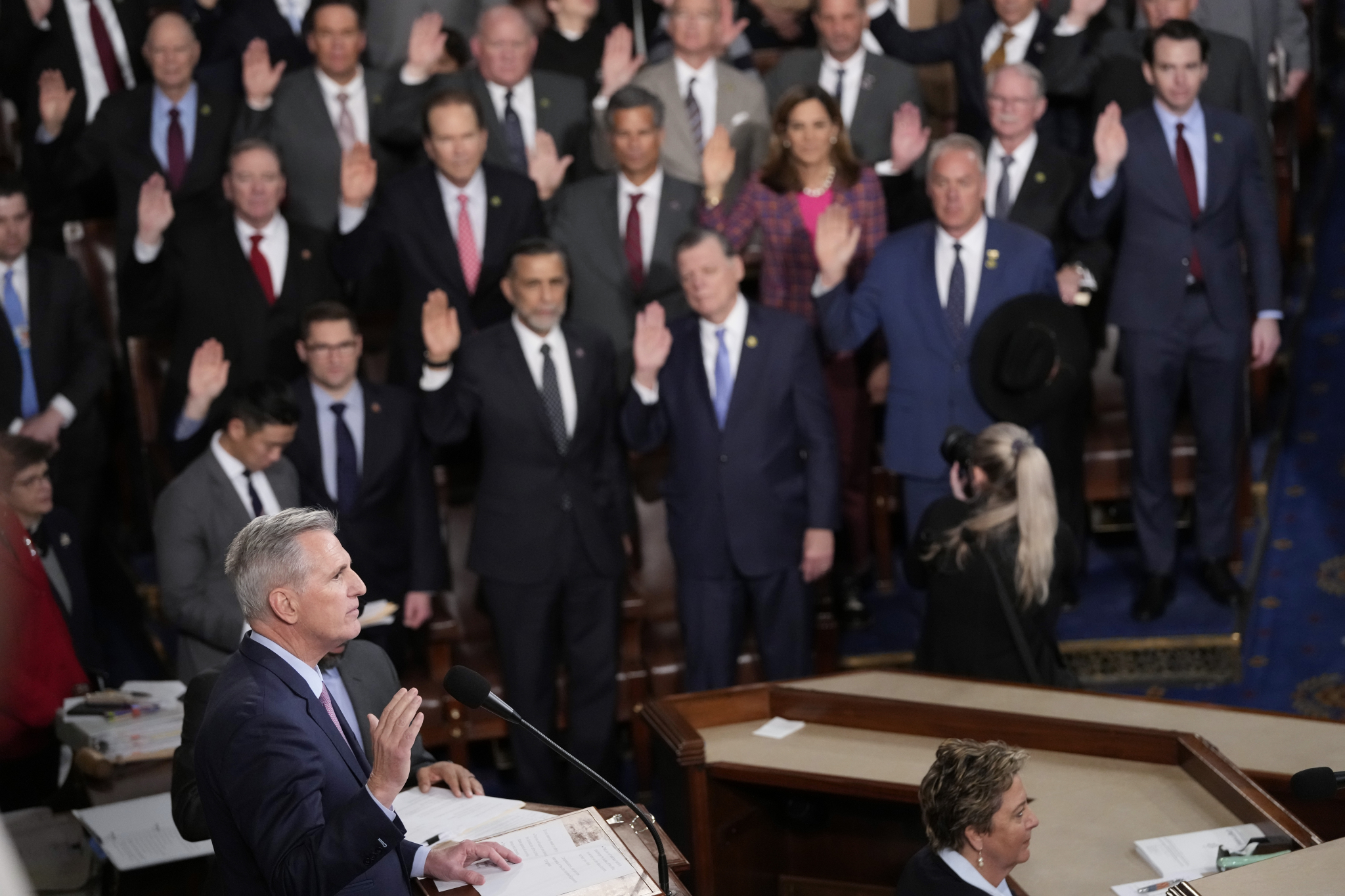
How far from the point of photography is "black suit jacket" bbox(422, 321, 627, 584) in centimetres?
421

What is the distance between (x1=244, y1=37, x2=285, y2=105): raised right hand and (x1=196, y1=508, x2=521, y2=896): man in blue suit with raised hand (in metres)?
3.35

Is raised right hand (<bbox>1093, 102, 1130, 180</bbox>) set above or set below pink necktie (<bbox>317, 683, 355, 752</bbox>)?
above

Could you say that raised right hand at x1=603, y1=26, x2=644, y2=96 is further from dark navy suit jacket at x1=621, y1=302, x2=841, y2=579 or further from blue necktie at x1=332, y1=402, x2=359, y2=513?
blue necktie at x1=332, y1=402, x2=359, y2=513

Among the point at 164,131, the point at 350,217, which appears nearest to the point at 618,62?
the point at 350,217

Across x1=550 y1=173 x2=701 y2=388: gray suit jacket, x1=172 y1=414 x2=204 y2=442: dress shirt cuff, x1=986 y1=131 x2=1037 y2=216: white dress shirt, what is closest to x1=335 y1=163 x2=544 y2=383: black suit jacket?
x1=550 y1=173 x2=701 y2=388: gray suit jacket

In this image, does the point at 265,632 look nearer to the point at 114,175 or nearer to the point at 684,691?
the point at 684,691

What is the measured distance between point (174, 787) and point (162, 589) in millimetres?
1314

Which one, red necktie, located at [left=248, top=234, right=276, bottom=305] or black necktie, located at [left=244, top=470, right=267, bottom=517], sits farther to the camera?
red necktie, located at [left=248, top=234, right=276, bottom=305]

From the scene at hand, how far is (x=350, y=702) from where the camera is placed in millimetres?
2709

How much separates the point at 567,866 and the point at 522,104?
11.6 ft

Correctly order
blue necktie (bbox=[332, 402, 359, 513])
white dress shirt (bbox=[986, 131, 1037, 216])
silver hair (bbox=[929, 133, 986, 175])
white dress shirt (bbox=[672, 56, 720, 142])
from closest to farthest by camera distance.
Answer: blue necktie (bbox=[332, 402, 359, 513])
silver hair (bbox=[929, 133, 986, 175])
white dress shirt (bbox=[986, 131, 1037, 216])
white dress shirt (bbox=[672, 56, 720, 142])

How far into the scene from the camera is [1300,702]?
14.4 ft

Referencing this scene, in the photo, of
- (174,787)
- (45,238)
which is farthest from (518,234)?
(174,787)

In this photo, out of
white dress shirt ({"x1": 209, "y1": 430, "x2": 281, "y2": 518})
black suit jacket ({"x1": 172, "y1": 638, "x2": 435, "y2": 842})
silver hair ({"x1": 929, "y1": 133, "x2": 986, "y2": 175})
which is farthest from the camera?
silver hair ({"x1": 929, "y1": 133, "x2": 986, "y2": 175})
